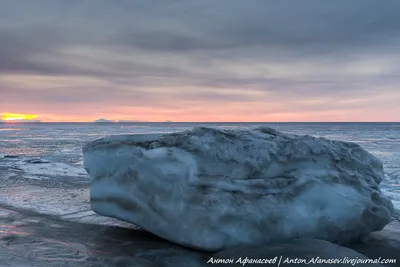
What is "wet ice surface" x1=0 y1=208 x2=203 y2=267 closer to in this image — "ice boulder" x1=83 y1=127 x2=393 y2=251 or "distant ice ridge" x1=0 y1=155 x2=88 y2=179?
"ice boulder" x1=83 y1=127 x2=393 y2=251

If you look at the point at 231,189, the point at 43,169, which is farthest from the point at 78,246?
the point at 43,169

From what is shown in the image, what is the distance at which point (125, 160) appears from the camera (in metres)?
5.56

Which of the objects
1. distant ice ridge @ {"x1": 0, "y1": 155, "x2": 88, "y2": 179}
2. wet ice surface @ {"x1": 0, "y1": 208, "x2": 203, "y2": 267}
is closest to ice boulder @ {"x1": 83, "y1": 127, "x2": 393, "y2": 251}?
wet ice surface @ {"x1": 0, "y1": 208, "x2": 203, "y2": 267}

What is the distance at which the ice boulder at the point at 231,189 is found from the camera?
510 cm

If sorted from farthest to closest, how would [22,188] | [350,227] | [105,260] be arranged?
[22,188] < [350,227] < [105,260]

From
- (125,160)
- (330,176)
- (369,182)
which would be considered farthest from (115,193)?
(369,182)

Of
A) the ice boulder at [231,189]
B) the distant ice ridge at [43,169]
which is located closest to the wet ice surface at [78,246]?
the ice boulder at [231,189]

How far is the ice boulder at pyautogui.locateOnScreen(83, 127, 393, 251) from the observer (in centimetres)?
510

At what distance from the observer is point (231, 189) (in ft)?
17.1

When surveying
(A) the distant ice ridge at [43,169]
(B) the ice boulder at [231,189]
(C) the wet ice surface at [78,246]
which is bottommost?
(C) the wet ice surface at [78,246]

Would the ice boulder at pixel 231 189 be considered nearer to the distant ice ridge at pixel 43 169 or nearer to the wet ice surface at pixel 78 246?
the wet ice surface at pixel 78 246

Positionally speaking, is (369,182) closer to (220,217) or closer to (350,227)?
(350,227)

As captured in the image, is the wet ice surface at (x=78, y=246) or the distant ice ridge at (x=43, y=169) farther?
the distant ice ridge at (x=43, y=169)

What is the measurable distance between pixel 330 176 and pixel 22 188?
7734 millimetres
